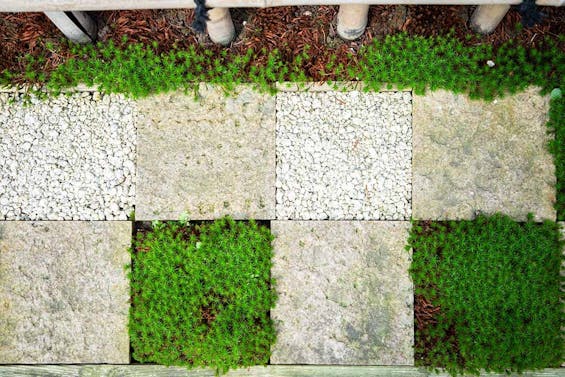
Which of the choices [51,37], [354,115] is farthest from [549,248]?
[51,37]

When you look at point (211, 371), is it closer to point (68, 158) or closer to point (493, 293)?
point (68, 158)

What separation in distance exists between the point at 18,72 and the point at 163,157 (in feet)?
3.78

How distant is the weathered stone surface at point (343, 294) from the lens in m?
3.04

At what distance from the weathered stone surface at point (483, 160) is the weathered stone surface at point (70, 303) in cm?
199

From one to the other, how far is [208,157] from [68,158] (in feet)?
3.08

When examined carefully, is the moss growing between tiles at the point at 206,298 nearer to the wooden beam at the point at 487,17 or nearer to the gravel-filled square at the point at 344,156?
the gravel-filled square at the point at 344,156

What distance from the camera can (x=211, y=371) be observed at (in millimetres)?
3082

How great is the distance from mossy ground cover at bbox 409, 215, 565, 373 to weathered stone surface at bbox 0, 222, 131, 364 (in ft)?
6.29

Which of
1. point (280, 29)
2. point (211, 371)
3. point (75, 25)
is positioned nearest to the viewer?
point (75, 25)

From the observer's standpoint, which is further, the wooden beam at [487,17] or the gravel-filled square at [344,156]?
the gravel-filled square at [344,156]

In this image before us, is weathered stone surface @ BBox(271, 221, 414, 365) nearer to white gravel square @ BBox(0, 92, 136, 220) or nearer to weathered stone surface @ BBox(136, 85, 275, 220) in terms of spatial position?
weathered stone surface @ BBox(136, 85, 275, 220)

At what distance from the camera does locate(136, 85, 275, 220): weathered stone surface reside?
309cm

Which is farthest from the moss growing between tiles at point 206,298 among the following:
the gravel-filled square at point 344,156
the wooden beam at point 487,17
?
the wooden beam at point 487,17

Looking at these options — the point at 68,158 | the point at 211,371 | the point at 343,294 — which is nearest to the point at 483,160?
the point at 343,294
